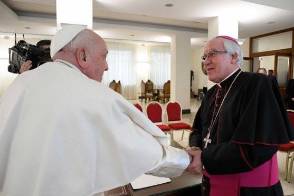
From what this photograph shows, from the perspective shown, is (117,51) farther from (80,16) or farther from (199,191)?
(199,191)

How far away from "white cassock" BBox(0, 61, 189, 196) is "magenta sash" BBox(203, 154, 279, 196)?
1.96ft

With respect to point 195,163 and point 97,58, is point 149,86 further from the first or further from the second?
point 97,58

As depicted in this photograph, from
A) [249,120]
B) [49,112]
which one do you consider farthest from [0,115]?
[249,120]

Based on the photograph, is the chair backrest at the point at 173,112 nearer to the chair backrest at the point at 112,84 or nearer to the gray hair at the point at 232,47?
the gray hair at the point at 232,47

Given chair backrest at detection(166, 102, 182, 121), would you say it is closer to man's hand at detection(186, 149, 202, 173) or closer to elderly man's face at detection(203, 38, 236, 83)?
elderly man's face at detection(203, 38, 236, 83)

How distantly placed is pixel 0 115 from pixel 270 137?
3.80ft

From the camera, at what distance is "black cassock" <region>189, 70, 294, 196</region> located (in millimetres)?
1146

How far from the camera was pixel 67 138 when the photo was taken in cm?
79

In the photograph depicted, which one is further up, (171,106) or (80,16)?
(80,16)

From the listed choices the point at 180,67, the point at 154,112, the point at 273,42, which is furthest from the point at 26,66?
the point at 273,42

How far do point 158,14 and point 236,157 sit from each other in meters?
5.09

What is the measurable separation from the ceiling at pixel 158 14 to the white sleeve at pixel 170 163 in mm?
4211

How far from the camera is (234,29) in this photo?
19.4 feet

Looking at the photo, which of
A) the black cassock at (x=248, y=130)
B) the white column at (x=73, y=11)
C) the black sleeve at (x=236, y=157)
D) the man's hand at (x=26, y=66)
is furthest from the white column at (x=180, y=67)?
the black sleeve at (x=236, y=157)
